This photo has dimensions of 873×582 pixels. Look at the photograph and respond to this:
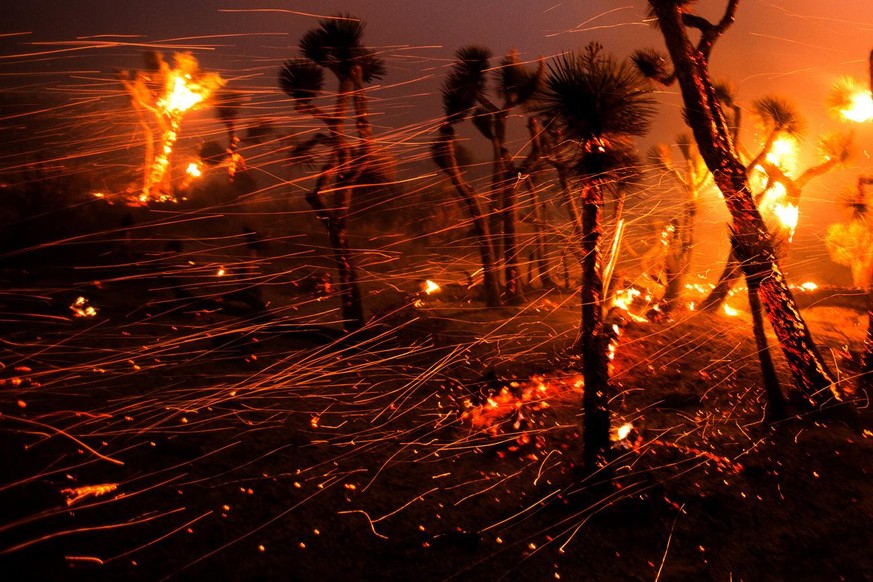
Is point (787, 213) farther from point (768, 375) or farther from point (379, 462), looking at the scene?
point (379, 462)

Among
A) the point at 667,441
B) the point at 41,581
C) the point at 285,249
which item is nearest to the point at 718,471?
the point at 667,441

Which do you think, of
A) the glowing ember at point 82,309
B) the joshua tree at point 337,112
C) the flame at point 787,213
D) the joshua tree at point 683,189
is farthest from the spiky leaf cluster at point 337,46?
the flame at point 787,213

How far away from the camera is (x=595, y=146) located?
5055mm

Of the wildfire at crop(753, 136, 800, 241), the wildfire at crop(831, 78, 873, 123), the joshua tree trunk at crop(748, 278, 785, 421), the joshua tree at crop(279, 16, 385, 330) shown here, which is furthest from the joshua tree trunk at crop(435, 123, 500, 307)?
the wildfire at crop(831, 78, 873, 123)

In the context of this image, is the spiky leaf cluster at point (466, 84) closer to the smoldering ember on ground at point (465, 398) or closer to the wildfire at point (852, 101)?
the smoldering ember on ground at point (465, 398)

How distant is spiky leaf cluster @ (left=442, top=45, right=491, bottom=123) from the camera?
11.9m

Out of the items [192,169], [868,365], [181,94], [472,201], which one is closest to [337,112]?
[472,201]

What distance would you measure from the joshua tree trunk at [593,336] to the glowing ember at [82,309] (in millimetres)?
8138

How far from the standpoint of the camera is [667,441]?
639 cm

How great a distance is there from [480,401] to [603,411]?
92.1 inches

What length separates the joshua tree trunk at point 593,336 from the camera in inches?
204

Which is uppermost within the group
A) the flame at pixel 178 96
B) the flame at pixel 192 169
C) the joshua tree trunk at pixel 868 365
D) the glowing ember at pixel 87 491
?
the flame at pixel 178 96

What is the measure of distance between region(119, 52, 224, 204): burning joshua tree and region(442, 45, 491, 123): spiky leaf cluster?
31.2ft

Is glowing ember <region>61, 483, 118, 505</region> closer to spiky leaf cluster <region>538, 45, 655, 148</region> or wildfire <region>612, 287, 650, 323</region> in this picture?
spiky leaf cluster <region>538, 45, 655, 148</region>
